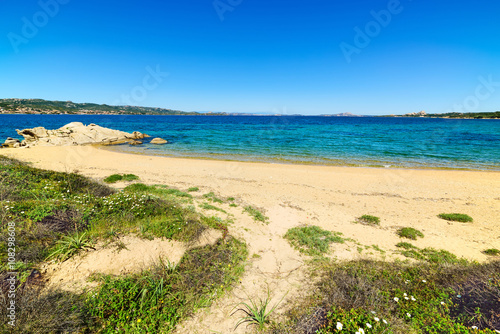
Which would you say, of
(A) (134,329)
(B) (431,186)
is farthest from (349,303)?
(B) (431,186)

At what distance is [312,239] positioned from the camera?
27.5 ft

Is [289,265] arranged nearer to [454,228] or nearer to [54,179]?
[454,228]

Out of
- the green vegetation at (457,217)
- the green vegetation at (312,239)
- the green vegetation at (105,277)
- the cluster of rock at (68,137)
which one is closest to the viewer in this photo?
the green vegetation at (105,277)

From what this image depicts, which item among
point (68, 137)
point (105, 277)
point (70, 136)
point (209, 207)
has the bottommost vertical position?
point (209, 207)

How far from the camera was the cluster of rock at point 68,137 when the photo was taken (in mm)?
32375

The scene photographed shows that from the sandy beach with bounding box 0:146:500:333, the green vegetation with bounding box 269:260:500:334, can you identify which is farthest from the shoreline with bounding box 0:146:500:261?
the green vegetation with bounding box 269:260:500:334

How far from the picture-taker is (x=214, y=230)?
8016 millimetres

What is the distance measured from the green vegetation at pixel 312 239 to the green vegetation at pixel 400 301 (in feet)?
4.55

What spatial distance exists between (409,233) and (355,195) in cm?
502

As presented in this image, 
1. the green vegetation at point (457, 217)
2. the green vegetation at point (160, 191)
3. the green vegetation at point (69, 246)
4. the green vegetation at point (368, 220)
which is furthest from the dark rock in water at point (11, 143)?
the green vegetation at point (457, 217)

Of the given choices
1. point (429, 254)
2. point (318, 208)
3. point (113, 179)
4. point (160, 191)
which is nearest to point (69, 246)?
point (160, 191)

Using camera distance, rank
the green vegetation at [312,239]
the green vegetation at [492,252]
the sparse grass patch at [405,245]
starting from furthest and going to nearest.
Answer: the sparse grass patch at [405,245], the green vegetation at [312,239], the green vegetation at [492,252]

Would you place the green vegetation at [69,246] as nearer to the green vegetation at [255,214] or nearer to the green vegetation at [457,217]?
the green vegetation at [255,214]

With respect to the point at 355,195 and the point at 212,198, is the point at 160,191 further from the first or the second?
the point at 355,195
